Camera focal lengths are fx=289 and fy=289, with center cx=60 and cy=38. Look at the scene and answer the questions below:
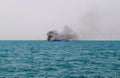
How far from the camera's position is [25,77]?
3491cm

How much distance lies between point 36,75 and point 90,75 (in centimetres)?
678

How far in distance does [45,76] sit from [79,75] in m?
4.27

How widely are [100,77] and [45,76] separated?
6.73m

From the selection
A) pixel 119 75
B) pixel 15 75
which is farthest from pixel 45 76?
pixel 119 75

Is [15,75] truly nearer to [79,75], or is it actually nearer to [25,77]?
[25,77]

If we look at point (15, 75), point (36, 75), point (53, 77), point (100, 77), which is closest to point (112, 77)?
point (100, 77)

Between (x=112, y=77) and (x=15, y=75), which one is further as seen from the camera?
(x=15, y=75)

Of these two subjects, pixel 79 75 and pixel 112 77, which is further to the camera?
pixel 79 75

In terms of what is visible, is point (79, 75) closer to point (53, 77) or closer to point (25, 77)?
point (53, 77)

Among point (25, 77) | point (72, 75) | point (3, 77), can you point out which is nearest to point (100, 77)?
point (72, 75)

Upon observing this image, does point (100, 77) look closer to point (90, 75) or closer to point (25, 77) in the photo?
point (90, 75)

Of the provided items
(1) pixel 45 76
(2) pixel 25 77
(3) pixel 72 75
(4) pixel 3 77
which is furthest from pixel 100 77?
(4) pixel 3 77

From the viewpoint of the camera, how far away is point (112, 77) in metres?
33.8

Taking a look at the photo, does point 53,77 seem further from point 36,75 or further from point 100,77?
point 100,77
